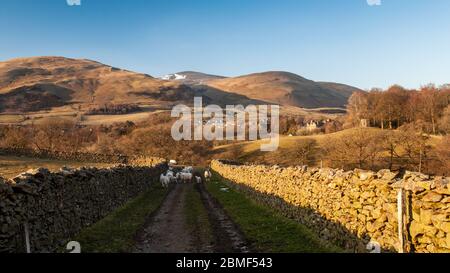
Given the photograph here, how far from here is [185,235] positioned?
16.3 m

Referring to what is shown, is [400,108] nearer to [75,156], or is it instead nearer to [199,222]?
[75,156]

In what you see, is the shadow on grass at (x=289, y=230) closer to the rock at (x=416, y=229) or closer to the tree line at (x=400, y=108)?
the rock at (x=416, y=229)

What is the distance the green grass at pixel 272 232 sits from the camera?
13438 millimetres

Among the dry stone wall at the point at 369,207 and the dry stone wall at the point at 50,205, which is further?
the dry stone wall at the point at 50,205

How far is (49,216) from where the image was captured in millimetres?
13930

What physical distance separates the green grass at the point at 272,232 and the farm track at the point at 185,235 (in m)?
0.49

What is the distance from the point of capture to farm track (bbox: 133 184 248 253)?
13910 millimetres

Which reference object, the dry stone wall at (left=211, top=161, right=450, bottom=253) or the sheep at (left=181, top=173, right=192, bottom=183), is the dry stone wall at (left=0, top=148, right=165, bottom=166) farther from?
the dry stone wall at (left=211, top=161, right=450, bottom=253)

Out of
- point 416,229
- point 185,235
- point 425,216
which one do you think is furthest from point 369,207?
point 185,235

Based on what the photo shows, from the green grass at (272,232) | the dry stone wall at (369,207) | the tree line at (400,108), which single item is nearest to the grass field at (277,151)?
the tree line at (400,108)

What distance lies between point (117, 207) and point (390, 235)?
17.4 m
